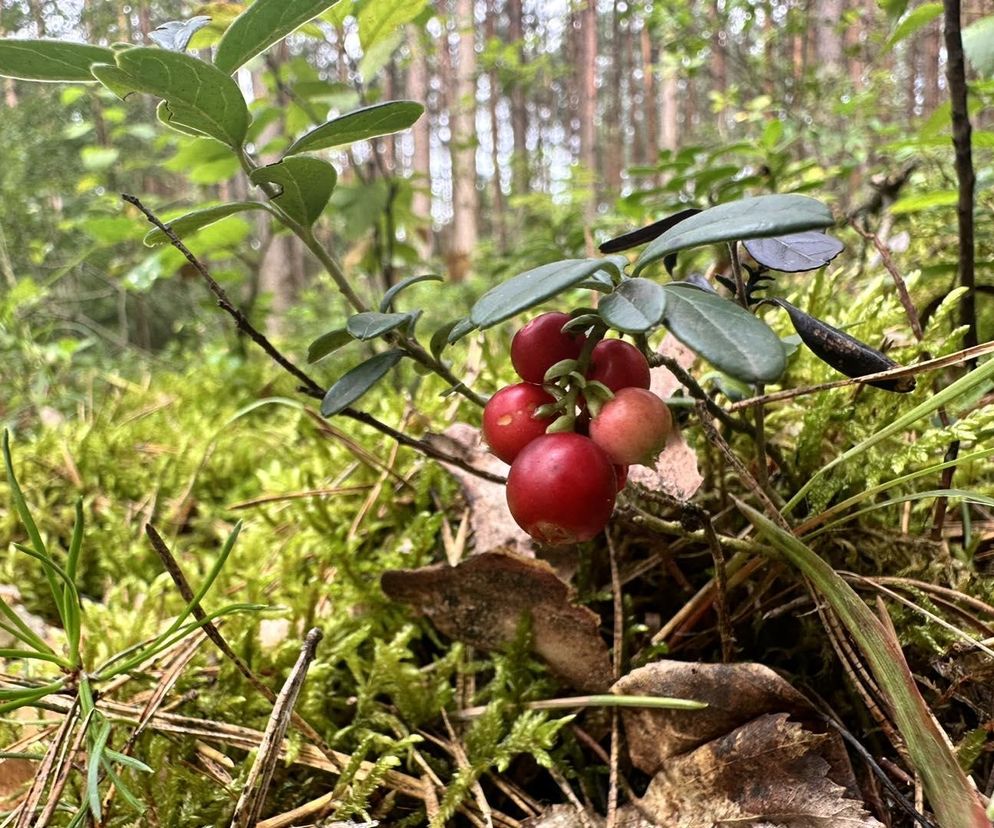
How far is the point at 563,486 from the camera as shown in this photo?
1.73 feet

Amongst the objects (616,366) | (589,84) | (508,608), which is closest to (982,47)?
(616,366)

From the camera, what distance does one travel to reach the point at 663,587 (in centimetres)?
93

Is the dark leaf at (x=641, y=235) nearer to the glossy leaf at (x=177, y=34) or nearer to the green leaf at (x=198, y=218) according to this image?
the green leaf at (x=198, y=218)

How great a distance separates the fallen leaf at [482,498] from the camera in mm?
974

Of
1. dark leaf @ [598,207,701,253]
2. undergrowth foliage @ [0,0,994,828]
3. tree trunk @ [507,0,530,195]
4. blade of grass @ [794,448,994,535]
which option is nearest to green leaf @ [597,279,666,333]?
undergrowth foliage @ [0,0,994,828]

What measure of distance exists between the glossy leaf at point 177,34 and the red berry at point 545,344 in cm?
45

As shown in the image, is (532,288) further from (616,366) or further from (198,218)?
(198,218)

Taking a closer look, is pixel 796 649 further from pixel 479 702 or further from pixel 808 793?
pixel 479 702

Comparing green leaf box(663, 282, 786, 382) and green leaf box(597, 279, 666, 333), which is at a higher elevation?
green leaf box(597, 279, 666, 333)

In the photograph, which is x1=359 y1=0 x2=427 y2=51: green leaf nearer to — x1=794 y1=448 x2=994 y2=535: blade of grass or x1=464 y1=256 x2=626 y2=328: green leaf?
x1=464 y1=256 x2=626 y2=328: green leaf

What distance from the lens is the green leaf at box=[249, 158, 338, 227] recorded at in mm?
631

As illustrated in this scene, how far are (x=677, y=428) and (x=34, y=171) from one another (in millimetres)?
5756

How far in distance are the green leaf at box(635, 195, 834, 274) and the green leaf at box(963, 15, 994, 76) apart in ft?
2.30

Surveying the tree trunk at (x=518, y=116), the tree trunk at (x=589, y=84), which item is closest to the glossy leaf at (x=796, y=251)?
the tree trunk at (x=518, y=116)
